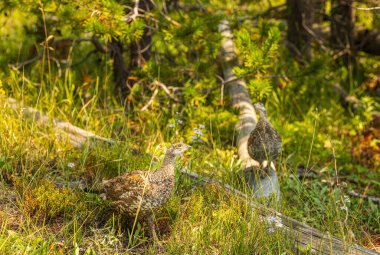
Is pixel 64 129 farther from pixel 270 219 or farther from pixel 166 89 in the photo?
pixel 270 219

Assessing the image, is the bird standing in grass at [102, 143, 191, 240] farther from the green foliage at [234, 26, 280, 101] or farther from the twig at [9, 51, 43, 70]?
the twig at [9, 51, 43, 70]

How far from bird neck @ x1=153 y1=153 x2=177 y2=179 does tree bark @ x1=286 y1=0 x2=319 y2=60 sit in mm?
4408

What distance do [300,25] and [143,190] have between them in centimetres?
505

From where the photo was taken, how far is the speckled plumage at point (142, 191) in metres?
4.07

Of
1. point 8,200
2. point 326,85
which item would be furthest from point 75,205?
point 326,85

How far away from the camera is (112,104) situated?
723cm

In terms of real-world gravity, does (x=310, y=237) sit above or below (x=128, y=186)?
below

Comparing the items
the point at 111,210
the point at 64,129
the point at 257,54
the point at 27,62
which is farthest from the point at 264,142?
the point at 27,62

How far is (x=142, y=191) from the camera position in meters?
4.08

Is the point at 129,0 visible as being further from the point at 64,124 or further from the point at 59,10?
the point at 64,124

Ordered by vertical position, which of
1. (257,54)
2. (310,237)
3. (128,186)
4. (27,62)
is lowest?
(310,237)

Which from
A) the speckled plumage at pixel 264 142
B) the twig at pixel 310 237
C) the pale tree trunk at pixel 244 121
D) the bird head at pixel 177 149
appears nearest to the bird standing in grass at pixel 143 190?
the bird head at pixel 177 149

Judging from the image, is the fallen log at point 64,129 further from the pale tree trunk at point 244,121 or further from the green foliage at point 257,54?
the green foliage at point 257,54

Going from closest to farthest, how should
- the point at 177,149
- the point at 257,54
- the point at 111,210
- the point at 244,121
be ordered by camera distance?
1. the point at 177,149
2. the point at 111,210
3. the point at 257,54
4. the point at 244,121
